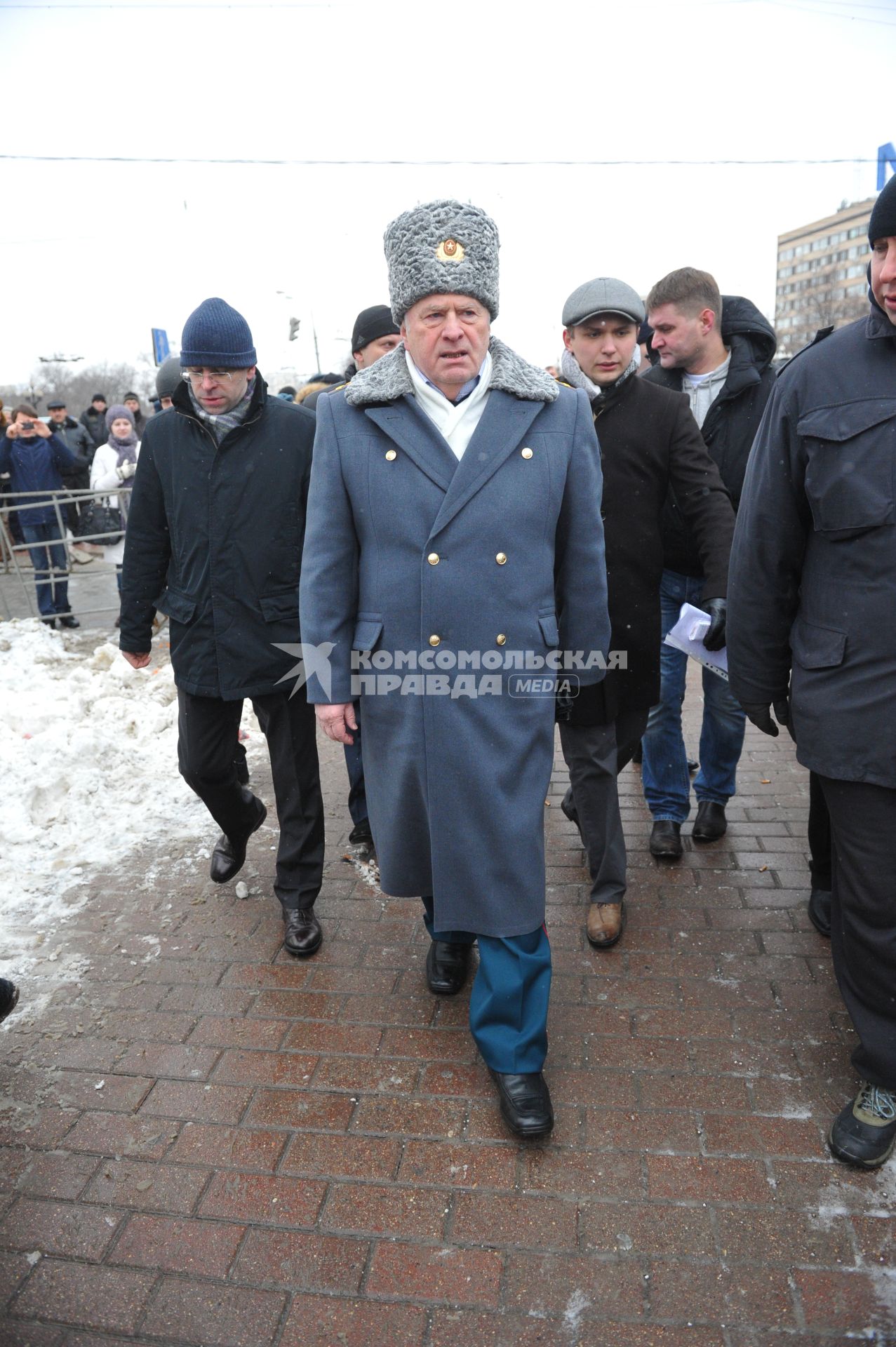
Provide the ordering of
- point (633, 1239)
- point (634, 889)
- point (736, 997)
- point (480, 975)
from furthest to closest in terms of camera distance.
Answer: point (634, 889)
point (736, 997)
point (480, 975)
point (633, 1239)

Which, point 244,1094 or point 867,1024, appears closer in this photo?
point 867,1024

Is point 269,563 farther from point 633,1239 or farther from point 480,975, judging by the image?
point 633,1239

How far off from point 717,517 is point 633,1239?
93.5 inches

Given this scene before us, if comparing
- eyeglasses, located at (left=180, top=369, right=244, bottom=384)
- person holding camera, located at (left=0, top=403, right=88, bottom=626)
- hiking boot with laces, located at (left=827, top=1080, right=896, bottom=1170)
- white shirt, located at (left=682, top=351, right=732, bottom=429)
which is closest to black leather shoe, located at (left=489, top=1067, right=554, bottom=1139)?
hiking boot with laces, located at (left=827, top=1080, right=896, bottom=1170)

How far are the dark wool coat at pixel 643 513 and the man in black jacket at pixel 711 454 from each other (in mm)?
164

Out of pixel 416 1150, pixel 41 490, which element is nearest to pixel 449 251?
pixel 416 1150

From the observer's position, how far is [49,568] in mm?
9352

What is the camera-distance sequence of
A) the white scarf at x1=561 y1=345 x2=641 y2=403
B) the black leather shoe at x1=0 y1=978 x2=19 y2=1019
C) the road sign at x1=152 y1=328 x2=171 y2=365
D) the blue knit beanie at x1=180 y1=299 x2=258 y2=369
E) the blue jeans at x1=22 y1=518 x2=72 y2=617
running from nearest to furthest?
the black leather shoe at x1=0 y1=978 x2=19 y2=1019 → the blue knit beanie at x1=180 y1=299 x2=258 y2=369 → the white scarf at x1=561 y1=345 x2=641 y2=403 → the blue jeans at x1=22 y1=518 x2=72 y2=617 → the road sign at x1=152 y1=328 x2=171 y2=365

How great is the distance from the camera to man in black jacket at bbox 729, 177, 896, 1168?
237 cm

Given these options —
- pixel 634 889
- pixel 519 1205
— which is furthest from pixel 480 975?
pixel 634 889

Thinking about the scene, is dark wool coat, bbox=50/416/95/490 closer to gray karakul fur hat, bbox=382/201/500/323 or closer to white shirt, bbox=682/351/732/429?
white shirt, bbox=682/351/732/429

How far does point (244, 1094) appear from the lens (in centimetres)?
282

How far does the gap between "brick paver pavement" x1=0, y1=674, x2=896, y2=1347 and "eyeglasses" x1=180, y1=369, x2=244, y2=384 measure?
6.83 feet

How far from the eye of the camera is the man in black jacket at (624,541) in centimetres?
348
